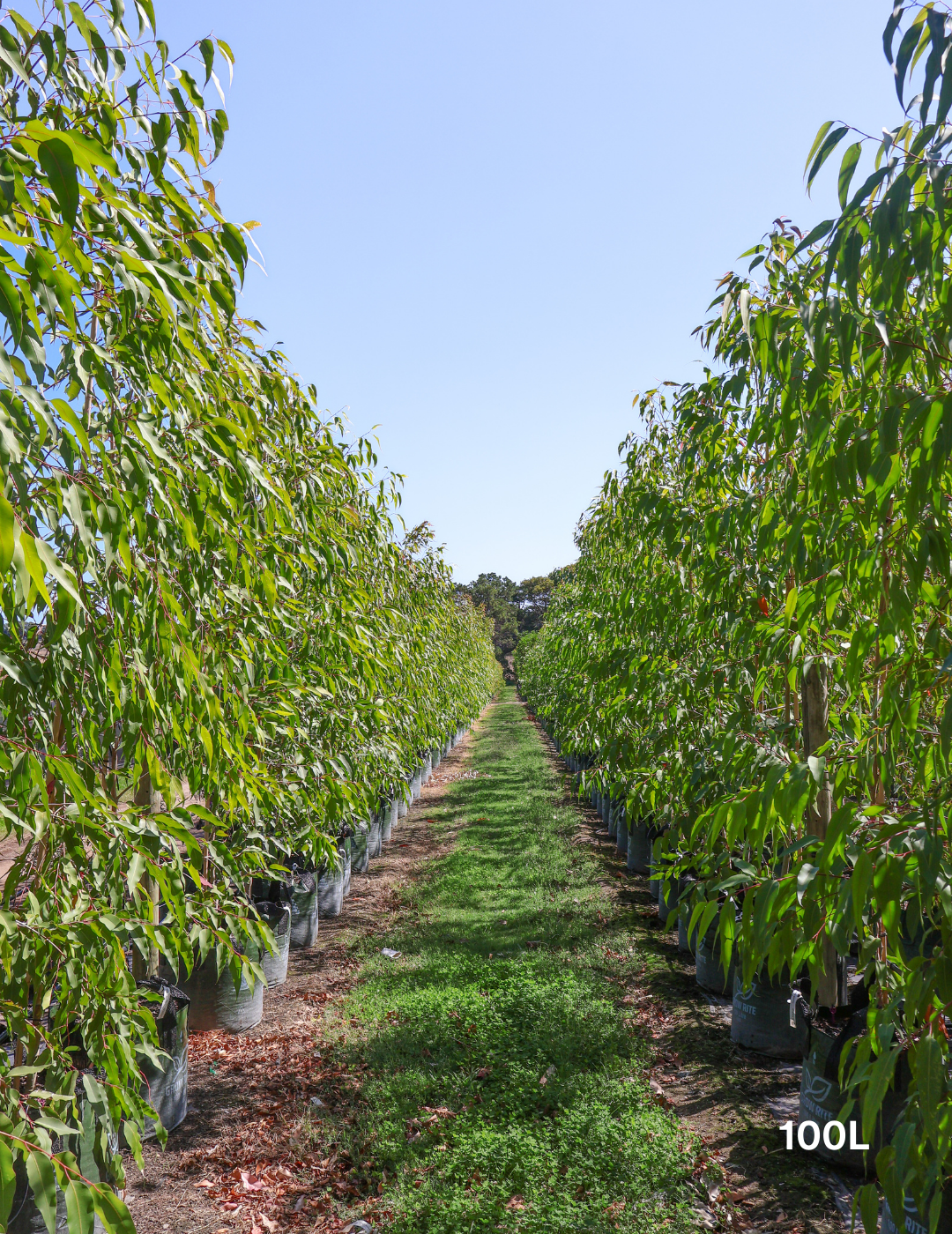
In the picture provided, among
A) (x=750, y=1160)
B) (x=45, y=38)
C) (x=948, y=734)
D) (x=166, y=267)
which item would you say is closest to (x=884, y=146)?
(x=948, y=734)

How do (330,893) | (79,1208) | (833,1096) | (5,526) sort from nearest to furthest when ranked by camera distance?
(5,526), (79,1208), (833,1096), (330,893)

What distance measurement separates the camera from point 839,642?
3.09 m

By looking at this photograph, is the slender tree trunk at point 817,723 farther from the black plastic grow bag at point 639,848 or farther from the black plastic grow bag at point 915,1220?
the black plastic grow bag at point 639,848

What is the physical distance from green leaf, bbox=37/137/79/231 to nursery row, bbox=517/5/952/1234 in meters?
1.25

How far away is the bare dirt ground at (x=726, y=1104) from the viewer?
2.74 m

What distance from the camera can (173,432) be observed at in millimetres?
2035

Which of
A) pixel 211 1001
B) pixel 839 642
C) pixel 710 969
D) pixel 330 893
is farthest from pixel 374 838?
pixel 839 642

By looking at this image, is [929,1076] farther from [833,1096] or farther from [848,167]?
[833,1096]

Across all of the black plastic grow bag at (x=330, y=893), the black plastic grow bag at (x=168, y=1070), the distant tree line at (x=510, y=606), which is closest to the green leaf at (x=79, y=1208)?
the black plastic grow bag at (x=168, y=1070)

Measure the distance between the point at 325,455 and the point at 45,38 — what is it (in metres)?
2.20

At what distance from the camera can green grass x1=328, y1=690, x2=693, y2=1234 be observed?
2.79 m

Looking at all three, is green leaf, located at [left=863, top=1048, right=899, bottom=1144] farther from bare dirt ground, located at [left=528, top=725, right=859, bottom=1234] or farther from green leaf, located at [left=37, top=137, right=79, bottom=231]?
bare dirt ground, located at [left=528, top=725, right=859, bottom=1234]

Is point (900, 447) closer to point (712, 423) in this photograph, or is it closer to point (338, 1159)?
point (712, 423)

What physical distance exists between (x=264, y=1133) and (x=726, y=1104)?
2112mm
